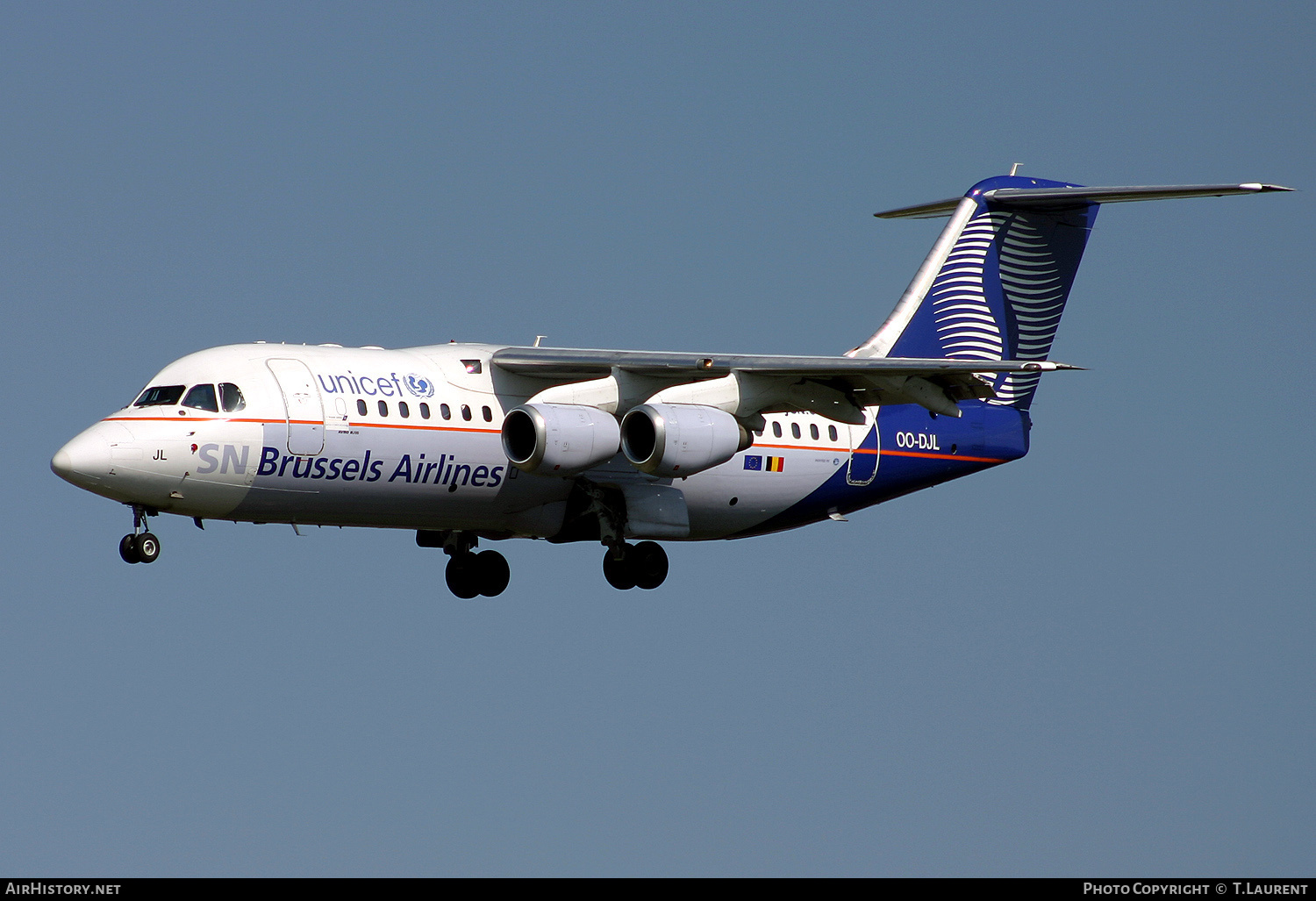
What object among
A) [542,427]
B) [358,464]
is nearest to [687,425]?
[542,427]

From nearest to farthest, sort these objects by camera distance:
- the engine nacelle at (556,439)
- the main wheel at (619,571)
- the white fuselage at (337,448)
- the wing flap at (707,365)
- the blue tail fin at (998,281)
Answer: the white fuselage at (337,448)
the engine nacelle at (556,439)
the wing flap at (707,365)
the main wheel at (619,571)
the blue tail fin at (998,281)

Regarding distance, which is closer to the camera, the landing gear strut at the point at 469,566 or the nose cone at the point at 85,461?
the nose cone at the point at 85,461

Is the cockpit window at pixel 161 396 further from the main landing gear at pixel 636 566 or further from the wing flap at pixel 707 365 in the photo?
the main landing gear at pixel 636 566

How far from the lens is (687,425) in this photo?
18781mm

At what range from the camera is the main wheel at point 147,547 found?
58.5ft

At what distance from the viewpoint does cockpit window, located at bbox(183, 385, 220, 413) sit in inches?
708

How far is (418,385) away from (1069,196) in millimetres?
7564

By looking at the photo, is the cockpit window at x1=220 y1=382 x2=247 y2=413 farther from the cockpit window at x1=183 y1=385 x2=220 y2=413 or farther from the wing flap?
the wing flap

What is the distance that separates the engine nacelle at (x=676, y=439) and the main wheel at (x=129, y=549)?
4.42m

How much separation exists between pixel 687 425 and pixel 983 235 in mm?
5279

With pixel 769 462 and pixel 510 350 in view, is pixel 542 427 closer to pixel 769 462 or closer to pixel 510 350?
pixel 510 350

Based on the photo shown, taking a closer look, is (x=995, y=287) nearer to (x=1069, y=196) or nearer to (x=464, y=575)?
(x=1069, y=196)

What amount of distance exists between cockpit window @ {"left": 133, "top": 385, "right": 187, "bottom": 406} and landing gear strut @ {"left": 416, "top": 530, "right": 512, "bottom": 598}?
3.70 meters

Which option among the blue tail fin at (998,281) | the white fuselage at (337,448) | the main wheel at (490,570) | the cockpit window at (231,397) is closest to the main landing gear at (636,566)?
the white fuselage at (337,448)
